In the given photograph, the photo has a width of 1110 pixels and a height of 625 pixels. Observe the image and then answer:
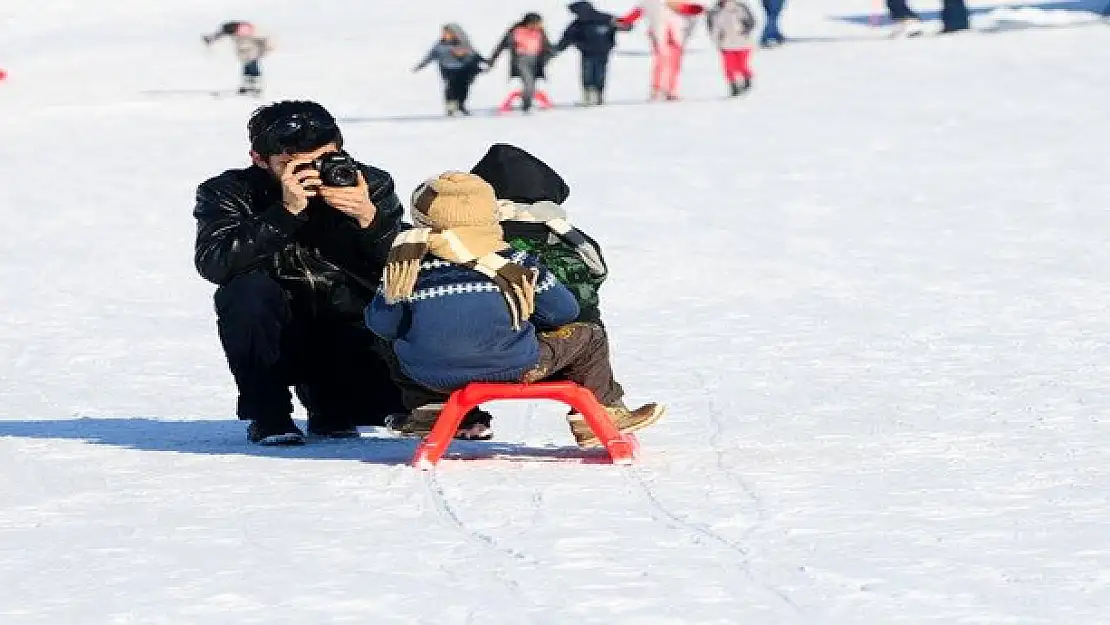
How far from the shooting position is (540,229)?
6.03 m

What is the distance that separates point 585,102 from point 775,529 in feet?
59.5

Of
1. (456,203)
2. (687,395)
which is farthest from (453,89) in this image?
(456,203)

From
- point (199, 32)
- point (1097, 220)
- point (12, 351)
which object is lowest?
point (199, 32)

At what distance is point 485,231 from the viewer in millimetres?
5609

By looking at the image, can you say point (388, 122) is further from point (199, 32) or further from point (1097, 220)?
point (199, 32)

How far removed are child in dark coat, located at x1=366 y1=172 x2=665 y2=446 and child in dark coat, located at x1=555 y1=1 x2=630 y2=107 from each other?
16.9m

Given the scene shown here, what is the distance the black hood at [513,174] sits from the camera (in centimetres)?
611

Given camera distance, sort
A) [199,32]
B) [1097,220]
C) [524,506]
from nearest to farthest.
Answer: [524,506]
[1097,220]
[199,32]

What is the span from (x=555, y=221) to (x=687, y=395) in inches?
84.2

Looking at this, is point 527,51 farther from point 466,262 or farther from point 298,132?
point 466,262

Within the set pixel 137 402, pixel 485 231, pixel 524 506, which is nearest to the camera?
pixel 524 506

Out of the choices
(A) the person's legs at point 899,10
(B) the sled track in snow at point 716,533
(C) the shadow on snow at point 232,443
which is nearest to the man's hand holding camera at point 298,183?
(C) the shadow on snow at point 232,443

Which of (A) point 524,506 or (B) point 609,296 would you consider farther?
(B) point 609,296

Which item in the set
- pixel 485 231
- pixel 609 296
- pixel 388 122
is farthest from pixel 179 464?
pixel 388 122
